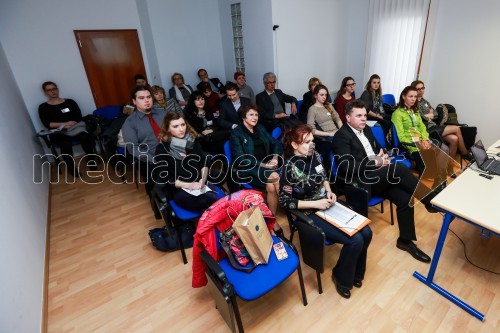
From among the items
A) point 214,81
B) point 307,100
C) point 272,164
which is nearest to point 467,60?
point 307,100

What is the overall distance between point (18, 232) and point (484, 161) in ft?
12.5

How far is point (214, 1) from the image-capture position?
18.1 feet

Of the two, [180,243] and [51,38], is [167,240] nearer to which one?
[180,243]

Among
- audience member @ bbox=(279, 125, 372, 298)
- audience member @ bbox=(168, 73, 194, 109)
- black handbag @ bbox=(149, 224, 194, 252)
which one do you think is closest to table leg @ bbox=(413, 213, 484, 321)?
audience member @ bbox=(279, 125, 372, 298)

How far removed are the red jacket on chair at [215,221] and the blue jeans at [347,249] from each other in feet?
1.42

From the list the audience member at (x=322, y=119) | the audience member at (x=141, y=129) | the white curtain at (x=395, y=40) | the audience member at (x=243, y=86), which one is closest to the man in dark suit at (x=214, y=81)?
the audience member at (x=243, y=86)

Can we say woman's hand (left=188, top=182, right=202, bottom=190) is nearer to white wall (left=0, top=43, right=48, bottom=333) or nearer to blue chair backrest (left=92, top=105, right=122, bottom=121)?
white wall (left=0, top=43, right=48, bottom=333)

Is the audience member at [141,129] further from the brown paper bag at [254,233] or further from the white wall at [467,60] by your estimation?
the white wall at [467,60]

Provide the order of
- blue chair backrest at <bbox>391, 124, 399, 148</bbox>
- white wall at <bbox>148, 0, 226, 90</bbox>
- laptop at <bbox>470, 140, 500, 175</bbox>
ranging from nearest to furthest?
laptop at <bbox>470, 140, 500, 175</bbox> < blue chair backrest at <bbox>391, 124, 399, 148</bbox> < white wall at <bbox>148, 0, 226, 90</bbox>

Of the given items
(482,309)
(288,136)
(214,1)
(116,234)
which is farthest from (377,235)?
(214,1)

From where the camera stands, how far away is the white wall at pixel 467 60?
392 cm

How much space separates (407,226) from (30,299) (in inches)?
119

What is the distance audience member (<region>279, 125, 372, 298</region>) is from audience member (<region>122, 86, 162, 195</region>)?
161cm

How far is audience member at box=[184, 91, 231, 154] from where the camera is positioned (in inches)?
152
